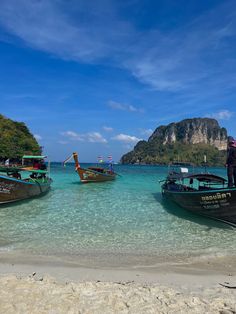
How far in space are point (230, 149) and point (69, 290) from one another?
9.15 m

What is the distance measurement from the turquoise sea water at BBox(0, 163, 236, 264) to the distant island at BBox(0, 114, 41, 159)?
192 ft

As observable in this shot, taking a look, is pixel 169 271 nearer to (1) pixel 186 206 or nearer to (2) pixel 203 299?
(2) pixel 203 299

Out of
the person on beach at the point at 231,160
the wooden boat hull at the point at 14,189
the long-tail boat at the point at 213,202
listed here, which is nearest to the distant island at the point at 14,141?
the wooden boat hull at the point at 14,189

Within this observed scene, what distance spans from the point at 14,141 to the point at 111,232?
2785 inches

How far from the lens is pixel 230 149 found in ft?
40.0

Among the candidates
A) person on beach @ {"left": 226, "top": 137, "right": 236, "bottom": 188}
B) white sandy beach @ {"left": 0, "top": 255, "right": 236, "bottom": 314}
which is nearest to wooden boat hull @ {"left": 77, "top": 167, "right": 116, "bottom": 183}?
person on beach @ {"left": 226, "top": 137, "right": 236, "bottom": 188}

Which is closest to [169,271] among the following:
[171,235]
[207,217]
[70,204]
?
[171,235]

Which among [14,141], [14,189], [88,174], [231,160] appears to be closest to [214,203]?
[231,160]

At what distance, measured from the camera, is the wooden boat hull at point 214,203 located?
37.0 feet

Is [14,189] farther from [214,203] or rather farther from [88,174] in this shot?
[88,174]

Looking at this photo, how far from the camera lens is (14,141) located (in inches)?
3002

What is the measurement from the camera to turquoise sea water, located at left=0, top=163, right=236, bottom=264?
8.50 meters

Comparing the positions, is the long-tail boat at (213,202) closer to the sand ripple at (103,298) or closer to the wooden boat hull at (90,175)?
the sand ripple at (103,298)

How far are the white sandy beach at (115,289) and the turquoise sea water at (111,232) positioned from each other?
121cm
